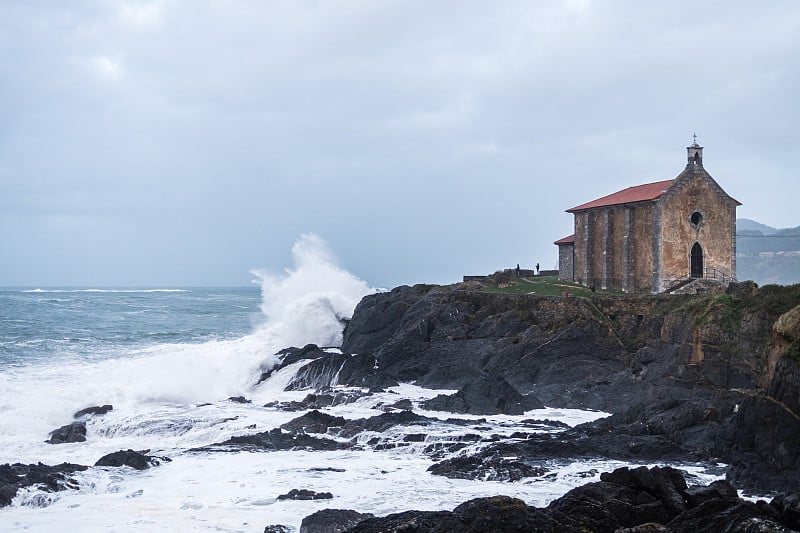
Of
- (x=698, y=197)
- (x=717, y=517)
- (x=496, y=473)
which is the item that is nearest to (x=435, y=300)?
(x=698, y=197)

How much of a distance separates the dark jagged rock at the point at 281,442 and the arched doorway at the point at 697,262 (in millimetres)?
18083

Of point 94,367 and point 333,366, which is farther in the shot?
point 94,367

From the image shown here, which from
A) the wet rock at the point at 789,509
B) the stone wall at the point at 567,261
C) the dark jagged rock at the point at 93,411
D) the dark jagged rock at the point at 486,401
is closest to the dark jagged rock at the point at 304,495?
the wet rock at the point at 789,509

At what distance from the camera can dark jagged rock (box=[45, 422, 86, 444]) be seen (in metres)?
20.0

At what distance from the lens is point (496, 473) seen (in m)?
14.7

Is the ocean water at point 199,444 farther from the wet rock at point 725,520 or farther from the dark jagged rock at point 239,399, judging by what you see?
the wet rock at point 725,520

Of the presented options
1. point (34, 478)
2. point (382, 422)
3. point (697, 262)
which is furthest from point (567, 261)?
point (34, 478)

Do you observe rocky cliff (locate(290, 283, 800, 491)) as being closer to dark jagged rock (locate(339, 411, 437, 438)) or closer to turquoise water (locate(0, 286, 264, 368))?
dark jagged rock (locate(339, 411, 437, 438))

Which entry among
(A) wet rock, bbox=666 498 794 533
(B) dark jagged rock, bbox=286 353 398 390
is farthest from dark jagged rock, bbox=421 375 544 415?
(A) wet rock, bbox=666 498 794 533

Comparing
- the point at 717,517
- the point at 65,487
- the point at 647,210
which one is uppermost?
the point at 647,210

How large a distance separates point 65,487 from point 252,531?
493cm

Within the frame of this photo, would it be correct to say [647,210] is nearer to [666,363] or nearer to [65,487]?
[666,363]

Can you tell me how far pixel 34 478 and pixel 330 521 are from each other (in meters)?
6.96

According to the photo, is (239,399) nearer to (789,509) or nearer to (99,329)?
(789,509)
